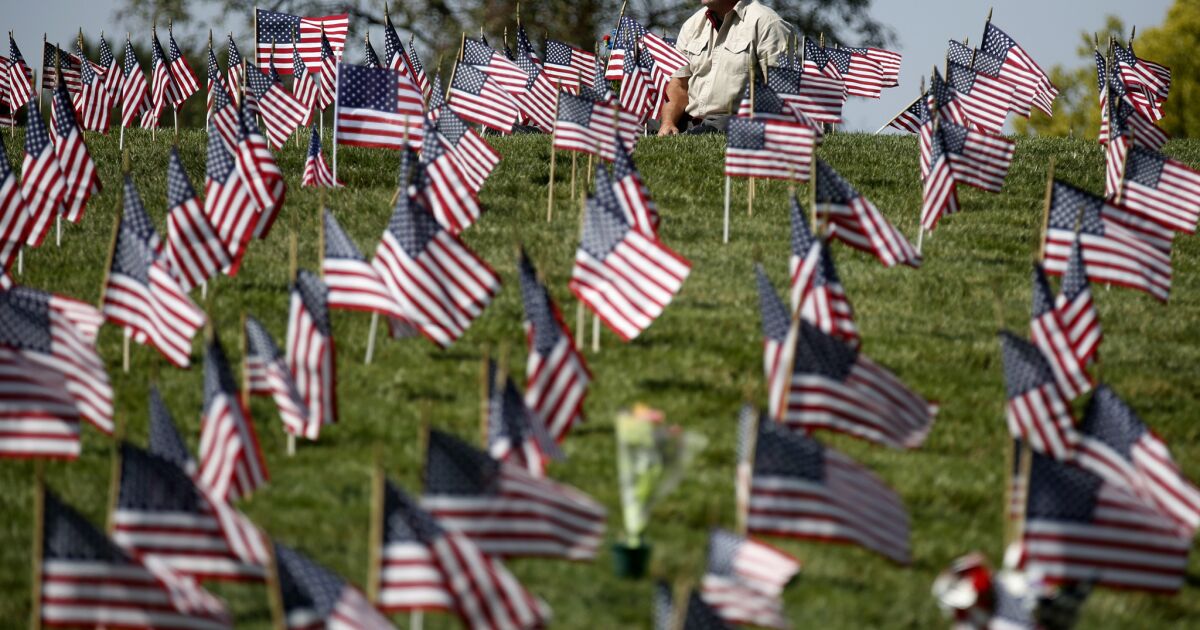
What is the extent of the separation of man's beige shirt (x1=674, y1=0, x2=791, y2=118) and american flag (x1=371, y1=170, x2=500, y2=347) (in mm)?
8700

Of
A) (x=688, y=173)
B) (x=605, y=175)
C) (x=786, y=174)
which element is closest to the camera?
(x=605, y=175)

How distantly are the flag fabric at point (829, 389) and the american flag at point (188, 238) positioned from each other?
16.0 feet

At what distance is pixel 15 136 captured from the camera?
21.9 metres

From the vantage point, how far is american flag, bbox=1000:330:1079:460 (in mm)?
8898

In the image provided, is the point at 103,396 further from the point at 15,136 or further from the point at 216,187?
the point at 15,136

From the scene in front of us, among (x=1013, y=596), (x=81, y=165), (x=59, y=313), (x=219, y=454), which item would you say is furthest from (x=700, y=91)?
(x=1013, y=596)

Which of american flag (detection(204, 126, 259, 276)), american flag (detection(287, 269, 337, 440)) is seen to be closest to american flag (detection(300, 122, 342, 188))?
american flag (detection(204, 126, 259, 276))

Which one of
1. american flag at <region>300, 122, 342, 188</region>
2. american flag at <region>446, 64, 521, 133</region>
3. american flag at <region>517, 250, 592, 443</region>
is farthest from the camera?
american flag at <region>446, 64, 521, 133</region>

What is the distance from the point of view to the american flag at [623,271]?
10648 mm

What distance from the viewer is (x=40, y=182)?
14.1 meters

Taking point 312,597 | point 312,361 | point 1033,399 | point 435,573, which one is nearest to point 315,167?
point 312,361

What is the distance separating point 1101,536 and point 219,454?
4126 mm

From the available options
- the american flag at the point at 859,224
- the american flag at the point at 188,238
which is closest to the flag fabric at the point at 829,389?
the american flag at the point at 859,224

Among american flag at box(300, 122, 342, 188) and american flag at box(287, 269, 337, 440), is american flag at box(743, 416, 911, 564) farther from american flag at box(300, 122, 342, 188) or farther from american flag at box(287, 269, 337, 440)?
american flag at box(300, 122, 342, 188)
